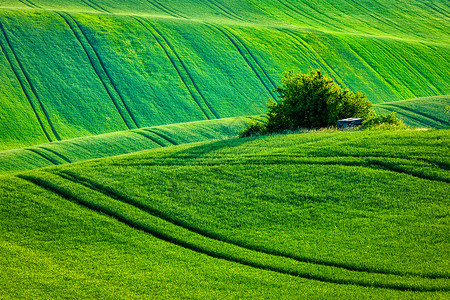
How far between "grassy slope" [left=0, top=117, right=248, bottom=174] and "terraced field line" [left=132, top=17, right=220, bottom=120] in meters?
7.90

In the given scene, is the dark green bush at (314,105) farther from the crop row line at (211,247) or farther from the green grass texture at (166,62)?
the green grass texture at (166,62)

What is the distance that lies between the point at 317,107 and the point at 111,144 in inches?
879

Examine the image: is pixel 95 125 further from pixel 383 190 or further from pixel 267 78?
pixel 383 190

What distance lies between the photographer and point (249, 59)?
7000cm

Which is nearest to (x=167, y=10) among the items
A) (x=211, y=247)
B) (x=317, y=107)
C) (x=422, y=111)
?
(x=422, y=111)

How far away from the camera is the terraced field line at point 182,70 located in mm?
58794

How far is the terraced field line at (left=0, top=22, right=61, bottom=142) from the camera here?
161ft

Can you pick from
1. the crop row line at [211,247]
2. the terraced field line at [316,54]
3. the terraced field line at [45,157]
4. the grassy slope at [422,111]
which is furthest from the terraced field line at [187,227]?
the terraced field line at [316,54]

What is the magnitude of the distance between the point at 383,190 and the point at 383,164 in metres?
2.71

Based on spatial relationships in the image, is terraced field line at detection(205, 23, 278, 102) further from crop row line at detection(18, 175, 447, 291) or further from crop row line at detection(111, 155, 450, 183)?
crop row line at detection(18, 175, 447, 291)

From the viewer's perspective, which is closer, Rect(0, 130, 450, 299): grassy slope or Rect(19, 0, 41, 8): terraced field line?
Rect(0, 130, 450, 299): grassy slope

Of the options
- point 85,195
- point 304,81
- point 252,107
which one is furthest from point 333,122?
point 252,107

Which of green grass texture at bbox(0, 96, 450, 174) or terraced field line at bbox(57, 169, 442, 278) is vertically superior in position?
terraced field line at bbox(57, 169, 442, 278)

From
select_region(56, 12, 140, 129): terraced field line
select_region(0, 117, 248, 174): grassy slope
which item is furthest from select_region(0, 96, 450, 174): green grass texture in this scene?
select_region(56, 12, 140, 129): terraced field line
